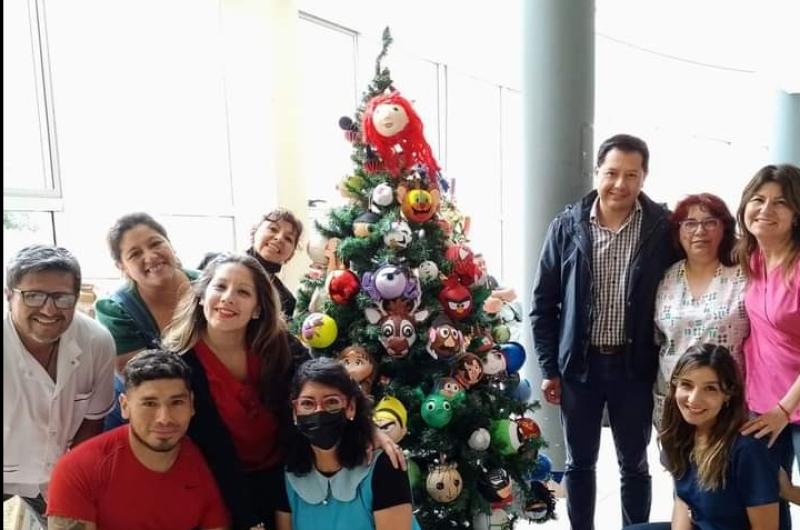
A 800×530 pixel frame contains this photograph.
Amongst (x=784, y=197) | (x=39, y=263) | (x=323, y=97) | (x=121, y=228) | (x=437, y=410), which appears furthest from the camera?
(x=323, y=97)

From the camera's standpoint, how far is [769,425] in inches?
70.8

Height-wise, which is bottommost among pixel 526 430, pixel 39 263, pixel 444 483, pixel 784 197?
pixel 444 483

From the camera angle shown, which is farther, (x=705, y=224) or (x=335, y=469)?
(x=705, y=224)

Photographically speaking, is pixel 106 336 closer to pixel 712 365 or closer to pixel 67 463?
pixel 67 463

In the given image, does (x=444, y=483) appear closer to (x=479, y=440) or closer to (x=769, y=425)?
(x=479, y=440)

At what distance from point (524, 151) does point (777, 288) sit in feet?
5.31

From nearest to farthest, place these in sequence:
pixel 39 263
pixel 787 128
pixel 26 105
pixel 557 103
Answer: pixel 39 263 → pixel 26 105 → pixel 557 103 → pixel 787 128

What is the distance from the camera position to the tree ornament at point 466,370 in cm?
226

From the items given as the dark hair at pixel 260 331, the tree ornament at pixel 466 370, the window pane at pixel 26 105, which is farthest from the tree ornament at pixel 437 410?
the window pane at pixel 26 105

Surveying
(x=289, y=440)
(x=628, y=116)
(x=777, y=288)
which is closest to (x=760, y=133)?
(x=628, y=116)

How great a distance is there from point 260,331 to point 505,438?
38.7 inches

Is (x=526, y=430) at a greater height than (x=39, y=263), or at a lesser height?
lesser

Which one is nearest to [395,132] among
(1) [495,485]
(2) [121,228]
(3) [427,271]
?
(3) [427,271]

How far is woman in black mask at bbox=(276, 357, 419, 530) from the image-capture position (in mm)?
1723
